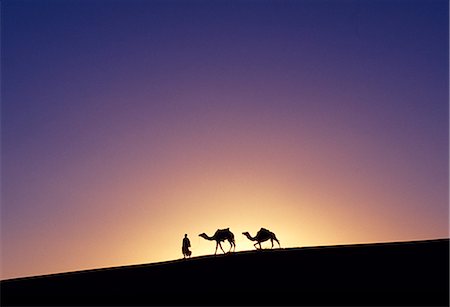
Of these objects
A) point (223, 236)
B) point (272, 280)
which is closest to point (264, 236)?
point (223, 236)

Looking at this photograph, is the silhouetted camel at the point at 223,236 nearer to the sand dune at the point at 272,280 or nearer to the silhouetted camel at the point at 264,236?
the silhouetted camel at the point at 264,236

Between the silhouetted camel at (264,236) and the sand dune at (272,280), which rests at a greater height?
the silhouetted camel at (264,236)

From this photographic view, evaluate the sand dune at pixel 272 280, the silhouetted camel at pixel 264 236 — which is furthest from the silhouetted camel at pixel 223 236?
the sand dune at pixel 272 280

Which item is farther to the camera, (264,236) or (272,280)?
(264,236)

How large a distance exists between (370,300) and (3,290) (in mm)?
12294

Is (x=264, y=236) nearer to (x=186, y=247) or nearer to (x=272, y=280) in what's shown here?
(x=186, y=247)

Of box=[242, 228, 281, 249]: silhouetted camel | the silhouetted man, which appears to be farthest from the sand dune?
box=[242, 228, 281, 249]: silhouetted camel

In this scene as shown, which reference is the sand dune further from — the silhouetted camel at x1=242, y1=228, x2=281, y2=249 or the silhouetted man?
the silhouetted camel at x1=242, y1=228, x2=281, y2=249

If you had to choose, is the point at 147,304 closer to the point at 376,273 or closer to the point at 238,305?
the point at 238,305

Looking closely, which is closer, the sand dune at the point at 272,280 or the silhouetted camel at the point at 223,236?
the sand dune at the point at 272,280

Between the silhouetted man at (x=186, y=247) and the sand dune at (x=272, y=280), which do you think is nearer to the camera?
the sand dune at (x=272, y=280)

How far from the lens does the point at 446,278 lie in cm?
1794

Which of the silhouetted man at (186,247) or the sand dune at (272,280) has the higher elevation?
the silhouetted man at (186,247)

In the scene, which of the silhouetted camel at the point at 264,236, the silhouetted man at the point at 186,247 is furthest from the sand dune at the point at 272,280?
the silhouetted camel at the point at 264,236
